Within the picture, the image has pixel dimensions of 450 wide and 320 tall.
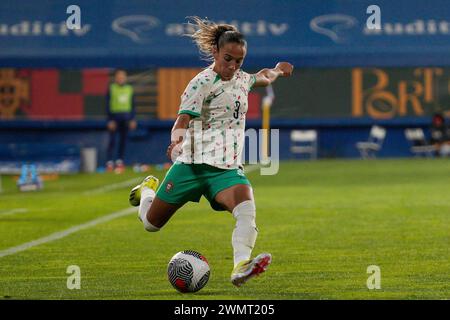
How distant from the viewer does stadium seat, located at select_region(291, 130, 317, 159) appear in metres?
35.8

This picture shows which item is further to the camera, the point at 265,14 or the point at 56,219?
the point at 265,14

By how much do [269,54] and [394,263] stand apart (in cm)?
1619

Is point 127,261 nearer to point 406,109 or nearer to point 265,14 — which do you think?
point 265,14

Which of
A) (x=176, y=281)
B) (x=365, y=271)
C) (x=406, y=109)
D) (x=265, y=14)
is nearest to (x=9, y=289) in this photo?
(x=176, y=281)

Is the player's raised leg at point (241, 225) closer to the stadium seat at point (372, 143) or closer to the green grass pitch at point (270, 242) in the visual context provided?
the green grass pitch at point (270, 242)

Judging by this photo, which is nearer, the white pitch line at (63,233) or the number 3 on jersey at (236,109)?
the number 3 on jersey at (236,109)

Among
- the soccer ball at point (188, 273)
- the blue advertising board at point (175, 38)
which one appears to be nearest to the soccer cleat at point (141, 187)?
the soccer ball at point (188, 273)

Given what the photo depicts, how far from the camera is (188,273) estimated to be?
10.3 meters

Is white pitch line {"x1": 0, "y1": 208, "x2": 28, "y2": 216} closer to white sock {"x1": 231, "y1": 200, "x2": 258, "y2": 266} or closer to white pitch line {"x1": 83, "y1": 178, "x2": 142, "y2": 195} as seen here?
white pitch line {"x1": 83, "y1": 178, "x2": 142, "y2": 195}

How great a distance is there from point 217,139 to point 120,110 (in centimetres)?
2202

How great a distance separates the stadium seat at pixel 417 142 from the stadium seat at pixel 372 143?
680mm

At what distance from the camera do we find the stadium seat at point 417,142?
117 feet

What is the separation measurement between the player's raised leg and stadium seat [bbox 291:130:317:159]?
25.2m
